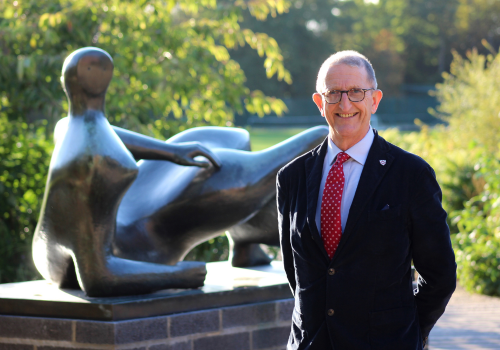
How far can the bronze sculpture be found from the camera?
3426mm

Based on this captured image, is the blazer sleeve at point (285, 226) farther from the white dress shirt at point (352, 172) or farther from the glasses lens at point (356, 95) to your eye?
the glasses lens at point (356, 95)

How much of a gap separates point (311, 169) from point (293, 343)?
635 millimetres

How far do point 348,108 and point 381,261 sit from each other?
534 millimetres

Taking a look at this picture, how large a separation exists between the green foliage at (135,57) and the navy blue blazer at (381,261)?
4867mm

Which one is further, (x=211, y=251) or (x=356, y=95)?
(x=211, y=251)

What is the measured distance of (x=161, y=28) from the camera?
24.6ft

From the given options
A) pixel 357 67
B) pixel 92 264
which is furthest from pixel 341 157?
pixel 92 264

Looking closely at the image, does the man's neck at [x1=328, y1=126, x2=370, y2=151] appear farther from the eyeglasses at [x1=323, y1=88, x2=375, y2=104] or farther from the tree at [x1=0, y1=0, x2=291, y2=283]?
the tree at [x1=0, y1=0, x2=291, y2=283]

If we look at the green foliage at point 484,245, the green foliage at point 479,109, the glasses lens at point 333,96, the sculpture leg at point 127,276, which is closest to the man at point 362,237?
the glasses lens at point 333,96

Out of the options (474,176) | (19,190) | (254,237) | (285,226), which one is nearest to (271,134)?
(474,176)

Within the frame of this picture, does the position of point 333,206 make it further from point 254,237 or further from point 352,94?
point 254,237

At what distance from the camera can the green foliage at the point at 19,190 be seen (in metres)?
6.62

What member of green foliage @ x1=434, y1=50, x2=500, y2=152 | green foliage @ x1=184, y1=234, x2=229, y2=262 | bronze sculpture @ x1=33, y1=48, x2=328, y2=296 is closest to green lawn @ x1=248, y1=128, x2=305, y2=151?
green foliage @ x1=434, y1=50, x2=500, y2=152

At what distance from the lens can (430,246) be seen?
2178 mm
